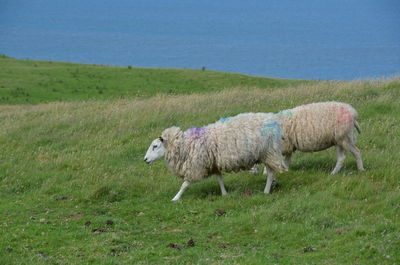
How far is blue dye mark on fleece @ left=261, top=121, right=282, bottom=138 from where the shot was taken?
12531 millimetres

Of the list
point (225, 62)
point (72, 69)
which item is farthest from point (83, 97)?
point (225, 62)

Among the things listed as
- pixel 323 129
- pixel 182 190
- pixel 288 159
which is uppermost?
pixel 323 129

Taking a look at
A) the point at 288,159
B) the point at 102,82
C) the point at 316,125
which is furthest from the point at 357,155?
the point at 102,82

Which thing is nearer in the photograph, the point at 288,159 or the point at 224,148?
the point at 224,148

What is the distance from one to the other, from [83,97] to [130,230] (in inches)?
990

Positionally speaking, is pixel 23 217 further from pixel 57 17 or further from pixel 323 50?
pixel 57 17

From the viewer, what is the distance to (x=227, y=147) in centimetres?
1266

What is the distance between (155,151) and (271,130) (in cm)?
282

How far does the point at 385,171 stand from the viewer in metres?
12.5

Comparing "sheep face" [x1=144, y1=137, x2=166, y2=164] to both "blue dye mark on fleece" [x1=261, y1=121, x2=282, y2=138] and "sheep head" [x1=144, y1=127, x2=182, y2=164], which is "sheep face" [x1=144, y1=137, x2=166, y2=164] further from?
"blue dye mark on fleece" [x1=261, y1=121, x2=282, y2=138]

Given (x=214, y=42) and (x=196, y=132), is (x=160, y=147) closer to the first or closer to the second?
(x=196, y=132)

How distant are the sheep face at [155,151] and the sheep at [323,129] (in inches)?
101

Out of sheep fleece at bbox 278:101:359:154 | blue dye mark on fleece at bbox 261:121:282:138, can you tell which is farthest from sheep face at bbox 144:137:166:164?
sheep fleece at bbox 278:101:359:154

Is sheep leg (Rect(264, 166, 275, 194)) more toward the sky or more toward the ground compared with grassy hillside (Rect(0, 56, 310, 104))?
more toward the ground
